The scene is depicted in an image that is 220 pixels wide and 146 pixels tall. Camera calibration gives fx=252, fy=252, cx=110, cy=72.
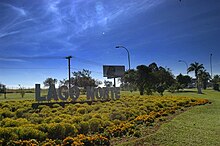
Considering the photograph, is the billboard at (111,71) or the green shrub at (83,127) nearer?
the green shrub at (83,127)

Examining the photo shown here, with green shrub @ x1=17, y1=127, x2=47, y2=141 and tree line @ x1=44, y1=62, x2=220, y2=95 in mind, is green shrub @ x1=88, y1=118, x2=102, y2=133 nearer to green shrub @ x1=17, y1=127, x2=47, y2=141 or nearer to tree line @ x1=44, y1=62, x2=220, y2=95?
green shrub @ x1=17, y1=127, x2=47, y2=141

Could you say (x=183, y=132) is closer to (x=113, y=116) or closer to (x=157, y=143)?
(x=157, y=143)

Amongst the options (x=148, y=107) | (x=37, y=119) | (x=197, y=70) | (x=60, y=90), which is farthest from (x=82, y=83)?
(x=37, y=119)

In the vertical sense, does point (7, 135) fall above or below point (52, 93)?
below

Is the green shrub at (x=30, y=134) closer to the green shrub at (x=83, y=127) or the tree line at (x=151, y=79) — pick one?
the green shrub at (x=83, y=127)

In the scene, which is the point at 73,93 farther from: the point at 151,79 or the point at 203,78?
the point at 203,78

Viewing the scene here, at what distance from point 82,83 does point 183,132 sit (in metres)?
63.8

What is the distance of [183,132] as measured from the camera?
1056cm

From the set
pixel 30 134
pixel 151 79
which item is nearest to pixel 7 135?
pixel 30 134

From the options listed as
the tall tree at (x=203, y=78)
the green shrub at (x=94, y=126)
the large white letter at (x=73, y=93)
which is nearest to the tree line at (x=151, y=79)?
the tall tree at (x=203, y=78)

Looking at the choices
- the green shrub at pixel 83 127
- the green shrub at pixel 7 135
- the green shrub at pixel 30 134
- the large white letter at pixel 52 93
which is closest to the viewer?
the green shrub at pixel 7 135

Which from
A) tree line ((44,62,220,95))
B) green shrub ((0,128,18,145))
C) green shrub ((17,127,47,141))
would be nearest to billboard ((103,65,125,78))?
tree line ((44,62,220,95))

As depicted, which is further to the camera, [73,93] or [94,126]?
[73,93]

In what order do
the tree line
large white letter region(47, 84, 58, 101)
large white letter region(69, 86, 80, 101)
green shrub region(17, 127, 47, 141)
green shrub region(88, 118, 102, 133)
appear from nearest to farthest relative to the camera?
green shrub region(17, 127, 47, 141), green shrub region(88, 118, 102, 133), large white letter region(47, 84, 58, 101), large white letter region(69, 86, 80, 101), the tree line
